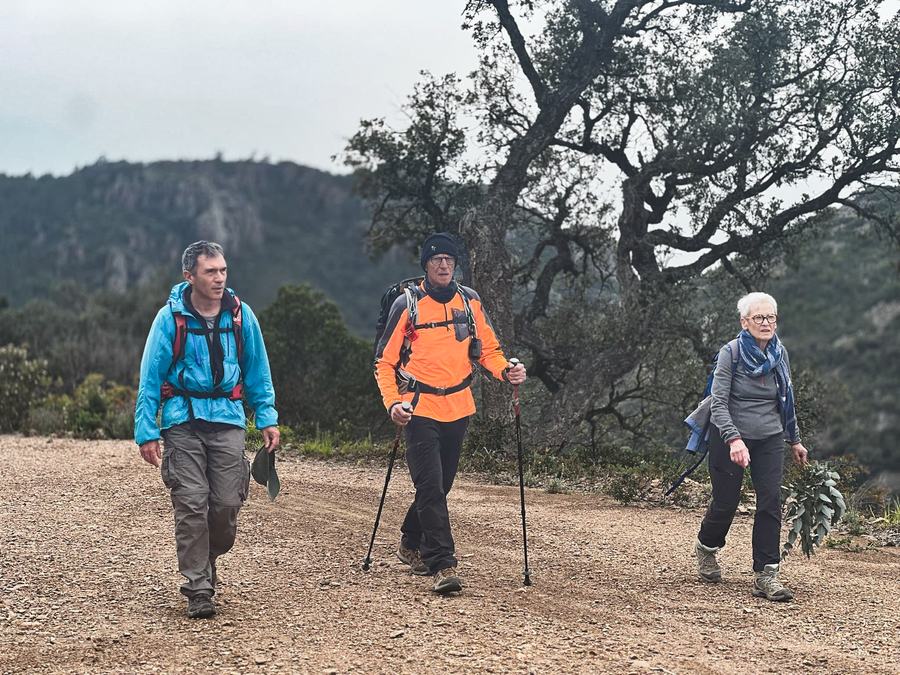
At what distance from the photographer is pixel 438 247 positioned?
5891 mm

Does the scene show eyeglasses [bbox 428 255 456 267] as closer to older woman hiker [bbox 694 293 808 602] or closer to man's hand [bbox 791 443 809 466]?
older woman hiker [bbox 694 293 808 602]

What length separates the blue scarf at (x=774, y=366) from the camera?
232 inches

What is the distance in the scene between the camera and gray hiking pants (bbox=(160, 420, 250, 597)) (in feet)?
16.8

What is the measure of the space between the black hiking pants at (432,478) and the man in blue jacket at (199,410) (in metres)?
0.99

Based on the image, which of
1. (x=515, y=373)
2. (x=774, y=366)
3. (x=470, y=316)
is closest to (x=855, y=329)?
(x=774, y=366)

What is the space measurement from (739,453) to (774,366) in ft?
1.93

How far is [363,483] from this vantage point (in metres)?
9.99

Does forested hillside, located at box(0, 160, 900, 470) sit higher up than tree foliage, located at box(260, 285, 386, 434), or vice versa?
forested hillside, located at box(0, 160, 900, 470)

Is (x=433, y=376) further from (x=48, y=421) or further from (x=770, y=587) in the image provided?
(x=48, y=421)

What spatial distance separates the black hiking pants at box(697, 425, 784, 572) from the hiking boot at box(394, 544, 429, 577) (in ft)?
5.95

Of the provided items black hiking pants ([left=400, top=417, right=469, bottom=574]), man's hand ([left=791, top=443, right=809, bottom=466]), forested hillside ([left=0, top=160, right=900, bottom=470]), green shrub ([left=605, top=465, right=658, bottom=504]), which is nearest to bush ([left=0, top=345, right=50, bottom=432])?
forested hillside ([left=0, top=160, right=900, bottom=470])

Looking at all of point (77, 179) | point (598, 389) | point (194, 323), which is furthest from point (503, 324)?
point (77, 179)

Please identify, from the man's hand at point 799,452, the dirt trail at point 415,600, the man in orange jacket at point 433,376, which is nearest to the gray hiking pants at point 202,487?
the dirt trail at point 415,600

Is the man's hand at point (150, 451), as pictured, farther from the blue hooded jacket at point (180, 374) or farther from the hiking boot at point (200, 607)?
the hiking boot at point (200, 607)
